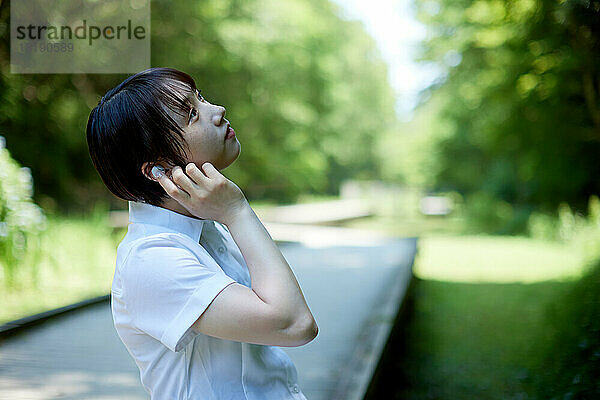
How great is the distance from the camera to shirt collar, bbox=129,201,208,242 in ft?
3.43

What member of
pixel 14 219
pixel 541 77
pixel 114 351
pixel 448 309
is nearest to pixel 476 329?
pixel 448 309

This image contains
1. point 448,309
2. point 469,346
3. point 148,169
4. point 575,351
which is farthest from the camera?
point 448,309

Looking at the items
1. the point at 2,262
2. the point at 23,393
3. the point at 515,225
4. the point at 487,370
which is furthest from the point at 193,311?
the point at 515,225

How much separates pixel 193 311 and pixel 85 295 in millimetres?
5438

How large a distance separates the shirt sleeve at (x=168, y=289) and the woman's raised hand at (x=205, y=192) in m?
0.08

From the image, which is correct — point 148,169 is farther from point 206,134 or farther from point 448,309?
point 448,309

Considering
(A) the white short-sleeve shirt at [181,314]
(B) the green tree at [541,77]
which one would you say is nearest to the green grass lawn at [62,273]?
(A) the white short-sleeve shirt at [181,314]

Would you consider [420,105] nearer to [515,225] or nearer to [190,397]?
[515,225]

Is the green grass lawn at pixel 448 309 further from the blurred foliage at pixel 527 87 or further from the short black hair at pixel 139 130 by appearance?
the short black hair at pixel 139 130

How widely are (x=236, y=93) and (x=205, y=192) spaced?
14773 mm

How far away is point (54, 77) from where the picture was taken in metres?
10.3

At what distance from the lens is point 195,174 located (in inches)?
37.4

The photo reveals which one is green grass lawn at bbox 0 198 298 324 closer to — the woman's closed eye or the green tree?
the woman's closed eye

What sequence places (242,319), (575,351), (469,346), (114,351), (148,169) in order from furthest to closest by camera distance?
1. (469,346)
2. (114,351)
3. (575,351)
4. (148,169)
5. (242,319)
